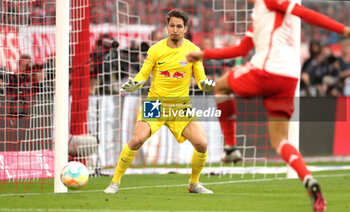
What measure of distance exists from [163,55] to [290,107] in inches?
91.9

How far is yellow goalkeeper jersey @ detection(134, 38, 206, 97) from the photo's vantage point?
7805 millimetres

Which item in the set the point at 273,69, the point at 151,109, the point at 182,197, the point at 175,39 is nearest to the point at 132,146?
the point at 151,109

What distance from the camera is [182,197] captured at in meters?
7.49

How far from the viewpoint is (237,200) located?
7.13 m

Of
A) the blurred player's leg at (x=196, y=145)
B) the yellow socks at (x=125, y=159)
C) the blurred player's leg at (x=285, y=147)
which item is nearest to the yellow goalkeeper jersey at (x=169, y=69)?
the blurred player's leg at (x=196, y=145)

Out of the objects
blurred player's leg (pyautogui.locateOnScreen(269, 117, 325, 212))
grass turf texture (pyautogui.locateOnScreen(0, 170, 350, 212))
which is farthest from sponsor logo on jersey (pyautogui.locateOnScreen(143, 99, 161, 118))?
blurred player's leg (pyautogui.locateOnScreen(269, 117, 325, 212))

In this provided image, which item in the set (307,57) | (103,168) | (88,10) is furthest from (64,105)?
(307,57)

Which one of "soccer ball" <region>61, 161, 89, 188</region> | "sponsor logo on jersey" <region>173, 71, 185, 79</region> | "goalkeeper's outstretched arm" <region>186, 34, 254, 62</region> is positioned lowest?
"soccer ball" <region>61, 161, 89, 188</region>

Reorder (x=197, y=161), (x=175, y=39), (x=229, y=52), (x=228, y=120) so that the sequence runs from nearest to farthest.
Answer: (x=228, y=120), (x=229, y=52), (x=175, y=39), (x=197, y=161)

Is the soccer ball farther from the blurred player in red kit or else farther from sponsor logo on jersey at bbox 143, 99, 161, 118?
the blurred player in red kit

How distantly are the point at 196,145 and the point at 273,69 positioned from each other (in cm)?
237

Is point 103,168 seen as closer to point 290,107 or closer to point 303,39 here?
point 290,107

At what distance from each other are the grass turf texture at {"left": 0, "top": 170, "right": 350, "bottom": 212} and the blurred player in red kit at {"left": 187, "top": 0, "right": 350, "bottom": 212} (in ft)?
2.69

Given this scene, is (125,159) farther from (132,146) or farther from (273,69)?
(273,69)
